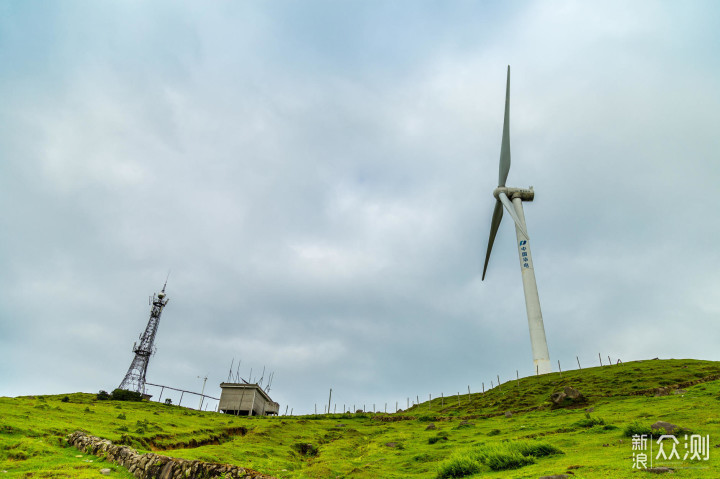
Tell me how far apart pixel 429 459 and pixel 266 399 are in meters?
74.1

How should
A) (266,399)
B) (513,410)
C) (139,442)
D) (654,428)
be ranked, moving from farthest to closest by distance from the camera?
(266,399) → (513,410) → (139,442) → (654,428)

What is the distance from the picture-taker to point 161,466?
1745 centimetres

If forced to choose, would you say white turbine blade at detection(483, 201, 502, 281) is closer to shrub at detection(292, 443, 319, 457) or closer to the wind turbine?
the wind turbine

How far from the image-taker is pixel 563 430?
3173cm

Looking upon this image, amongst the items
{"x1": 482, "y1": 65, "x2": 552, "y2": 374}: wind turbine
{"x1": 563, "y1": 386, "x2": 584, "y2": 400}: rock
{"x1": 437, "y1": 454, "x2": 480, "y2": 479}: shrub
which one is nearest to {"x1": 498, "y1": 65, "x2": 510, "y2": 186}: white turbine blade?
{"x1": 482, "y1": 65, "x2": 552, "y2": 374}: wind turbine

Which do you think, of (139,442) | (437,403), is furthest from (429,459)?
(437,403)

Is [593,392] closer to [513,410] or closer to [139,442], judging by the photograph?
[513,410]

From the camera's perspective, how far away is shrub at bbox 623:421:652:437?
22.1 m

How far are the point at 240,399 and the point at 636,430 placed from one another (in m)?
76.6

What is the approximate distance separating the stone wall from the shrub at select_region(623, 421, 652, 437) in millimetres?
20514

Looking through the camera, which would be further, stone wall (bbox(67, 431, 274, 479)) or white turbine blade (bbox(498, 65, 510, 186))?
white turbine blade (bbox(498, 65, 510, 186))

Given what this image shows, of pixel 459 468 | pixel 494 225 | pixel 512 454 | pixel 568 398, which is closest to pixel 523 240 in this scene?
pixel 494 225

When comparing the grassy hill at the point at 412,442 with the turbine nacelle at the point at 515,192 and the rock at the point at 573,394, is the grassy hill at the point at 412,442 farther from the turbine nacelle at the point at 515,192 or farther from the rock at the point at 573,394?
the turbine nacelle at the point at 515,192

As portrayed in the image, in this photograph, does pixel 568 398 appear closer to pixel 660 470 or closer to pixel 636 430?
pixel 636 430
